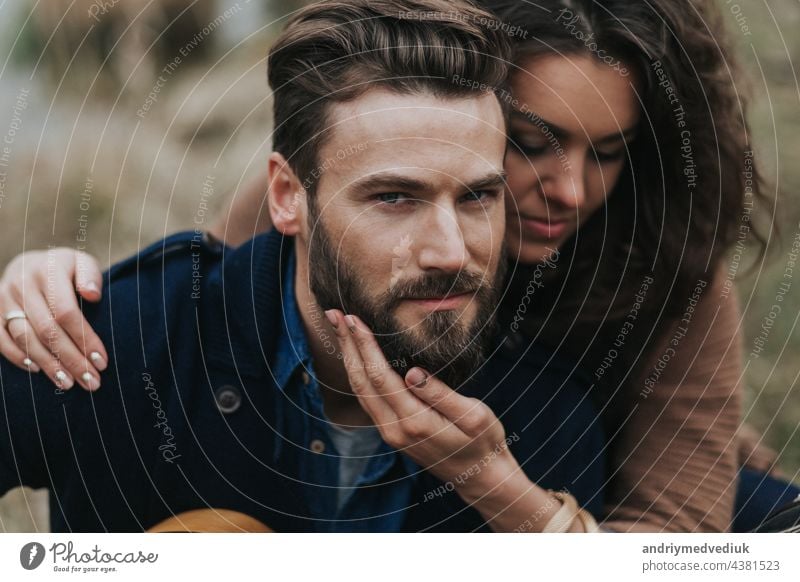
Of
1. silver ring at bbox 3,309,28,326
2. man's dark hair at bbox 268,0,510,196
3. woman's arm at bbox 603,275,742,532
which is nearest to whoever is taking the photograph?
man's dark hair at bbox 268,0,510,196

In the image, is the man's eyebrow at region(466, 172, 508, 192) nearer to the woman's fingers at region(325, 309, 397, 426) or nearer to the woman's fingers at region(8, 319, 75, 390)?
the woman's fingers at region(325, 309, 397, 426)

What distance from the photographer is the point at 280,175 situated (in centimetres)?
134

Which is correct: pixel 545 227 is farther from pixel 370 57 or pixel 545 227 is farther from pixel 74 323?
pixel 74 323

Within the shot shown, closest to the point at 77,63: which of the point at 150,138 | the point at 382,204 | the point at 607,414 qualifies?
the point at 150,138

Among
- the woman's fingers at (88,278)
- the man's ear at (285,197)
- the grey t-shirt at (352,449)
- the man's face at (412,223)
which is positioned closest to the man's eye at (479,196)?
the man's face at (412,223)

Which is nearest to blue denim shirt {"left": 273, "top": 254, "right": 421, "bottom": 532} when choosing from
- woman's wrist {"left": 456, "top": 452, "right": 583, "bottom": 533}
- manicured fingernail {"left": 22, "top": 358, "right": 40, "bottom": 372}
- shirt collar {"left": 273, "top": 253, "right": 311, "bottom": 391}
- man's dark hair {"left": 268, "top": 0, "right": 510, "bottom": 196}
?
shirt collar {"left": 273, "top": 253, "right": 311, "bottom": 391}

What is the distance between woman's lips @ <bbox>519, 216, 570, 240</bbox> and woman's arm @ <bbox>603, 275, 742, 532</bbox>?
268mm

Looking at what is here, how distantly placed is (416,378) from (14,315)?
0.61m

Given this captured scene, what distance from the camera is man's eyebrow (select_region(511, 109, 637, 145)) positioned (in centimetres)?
138

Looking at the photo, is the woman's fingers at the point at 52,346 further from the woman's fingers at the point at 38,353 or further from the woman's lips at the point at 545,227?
the woman's lips at the point at 545,227

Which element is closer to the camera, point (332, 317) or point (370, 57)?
point (370, 57)

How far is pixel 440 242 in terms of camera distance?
131 cm

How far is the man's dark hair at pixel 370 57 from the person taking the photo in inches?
49.5
